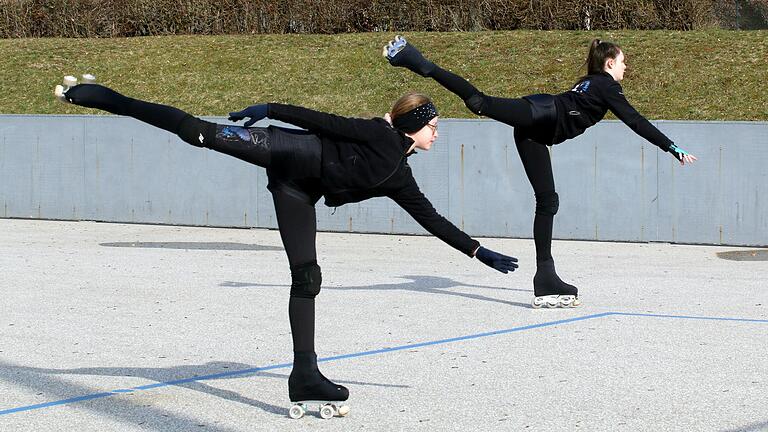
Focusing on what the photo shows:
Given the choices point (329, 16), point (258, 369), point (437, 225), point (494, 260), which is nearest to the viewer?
point (437, 225)

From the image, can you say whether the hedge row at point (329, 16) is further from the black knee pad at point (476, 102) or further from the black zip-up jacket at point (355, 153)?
the black zip-up jacket at point (355, 153)

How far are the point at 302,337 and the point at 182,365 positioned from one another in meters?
1.60

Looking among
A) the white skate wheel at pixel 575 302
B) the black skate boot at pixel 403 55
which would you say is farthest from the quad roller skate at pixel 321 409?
the white skate wheel at pixel 575 302

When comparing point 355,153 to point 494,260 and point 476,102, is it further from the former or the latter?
point 476,102

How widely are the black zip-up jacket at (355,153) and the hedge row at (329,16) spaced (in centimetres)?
2078

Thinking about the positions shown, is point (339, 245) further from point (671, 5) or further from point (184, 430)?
point (671, 5)

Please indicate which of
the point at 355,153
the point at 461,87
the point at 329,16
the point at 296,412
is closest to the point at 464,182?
the point at 461,87

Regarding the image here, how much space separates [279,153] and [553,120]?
4028 millimetres

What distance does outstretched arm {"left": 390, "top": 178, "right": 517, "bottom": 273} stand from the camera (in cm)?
687

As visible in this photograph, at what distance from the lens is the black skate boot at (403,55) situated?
7.49 meters

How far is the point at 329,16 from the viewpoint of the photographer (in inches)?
1145

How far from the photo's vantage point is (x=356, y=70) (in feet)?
79.8

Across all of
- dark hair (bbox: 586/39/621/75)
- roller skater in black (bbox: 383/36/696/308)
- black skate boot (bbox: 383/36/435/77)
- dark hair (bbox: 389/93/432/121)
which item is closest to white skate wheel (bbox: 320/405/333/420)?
dark hair (bbox: 389/93/432/121)

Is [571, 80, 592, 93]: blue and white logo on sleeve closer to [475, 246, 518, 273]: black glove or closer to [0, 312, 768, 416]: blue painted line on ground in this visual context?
[0, 312, 768, 416]: blue painted line on ground
